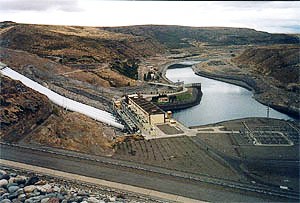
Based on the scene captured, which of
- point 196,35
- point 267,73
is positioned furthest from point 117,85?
point 196,35

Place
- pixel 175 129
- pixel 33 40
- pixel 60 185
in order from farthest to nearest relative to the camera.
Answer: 1. pixel 33 40
2. pixel 175 129
3. pixel 60 185

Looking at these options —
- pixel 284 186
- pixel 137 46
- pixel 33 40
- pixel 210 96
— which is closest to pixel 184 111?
pixel 210 96

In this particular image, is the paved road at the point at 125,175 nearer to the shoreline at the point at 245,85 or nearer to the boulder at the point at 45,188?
the boulder at the point at 45,188

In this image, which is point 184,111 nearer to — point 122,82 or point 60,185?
point 122,82

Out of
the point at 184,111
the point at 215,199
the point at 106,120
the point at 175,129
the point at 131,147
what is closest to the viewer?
the point at 215,199

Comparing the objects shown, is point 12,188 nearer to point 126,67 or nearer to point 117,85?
point 117,85

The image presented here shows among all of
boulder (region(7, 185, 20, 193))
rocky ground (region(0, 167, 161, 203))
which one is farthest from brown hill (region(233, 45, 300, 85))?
boulder (region(7, 185, 20, 193))
